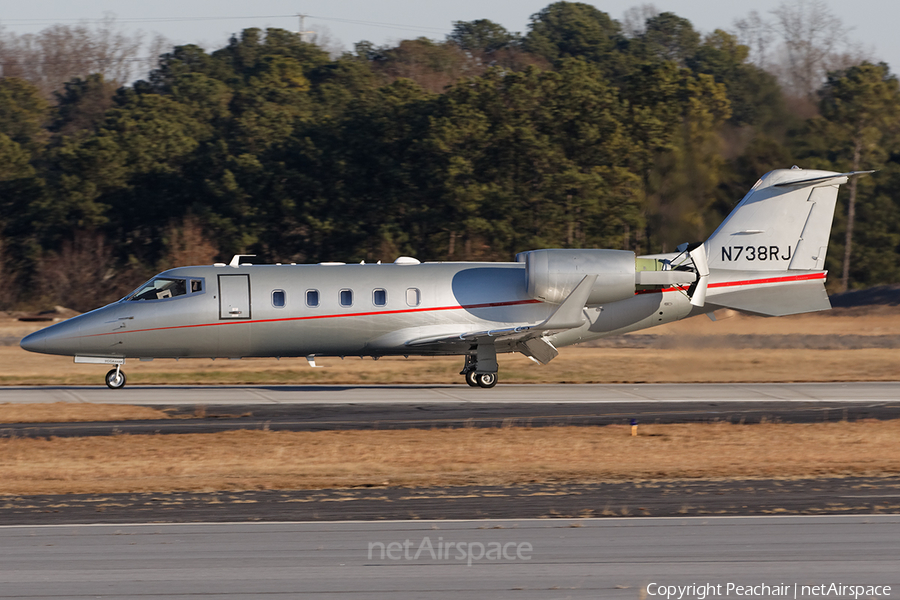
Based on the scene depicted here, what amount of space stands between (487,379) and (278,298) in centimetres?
607

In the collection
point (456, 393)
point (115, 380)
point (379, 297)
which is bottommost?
point (456, 393)

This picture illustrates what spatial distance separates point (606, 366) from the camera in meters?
32.3

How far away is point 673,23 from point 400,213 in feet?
205

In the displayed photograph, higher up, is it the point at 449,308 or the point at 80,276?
the point at 80,276

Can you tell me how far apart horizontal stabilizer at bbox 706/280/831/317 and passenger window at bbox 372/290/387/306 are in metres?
8.94

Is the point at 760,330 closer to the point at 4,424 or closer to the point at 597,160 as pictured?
the point at 597,160

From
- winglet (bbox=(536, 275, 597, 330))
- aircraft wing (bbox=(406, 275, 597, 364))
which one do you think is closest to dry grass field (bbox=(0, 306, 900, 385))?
aircraft wing (bbox=(406, 275, 597, 364))

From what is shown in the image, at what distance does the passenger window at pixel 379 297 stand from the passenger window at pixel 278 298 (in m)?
2.40

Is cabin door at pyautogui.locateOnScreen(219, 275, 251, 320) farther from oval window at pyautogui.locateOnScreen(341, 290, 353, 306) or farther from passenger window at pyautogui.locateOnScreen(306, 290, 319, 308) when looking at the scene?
oval window at pyautogui.locateOnScreen(341, 290, 353, 306)

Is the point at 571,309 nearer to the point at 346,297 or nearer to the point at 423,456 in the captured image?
the point at 346,297

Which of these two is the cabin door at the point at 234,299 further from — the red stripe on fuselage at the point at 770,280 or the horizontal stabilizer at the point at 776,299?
the horizontal stabilizer at the point at 776,299

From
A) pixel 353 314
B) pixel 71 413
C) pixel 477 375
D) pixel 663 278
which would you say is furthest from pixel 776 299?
pixel 71 413

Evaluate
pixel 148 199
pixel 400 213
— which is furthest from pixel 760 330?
pixel 148 199

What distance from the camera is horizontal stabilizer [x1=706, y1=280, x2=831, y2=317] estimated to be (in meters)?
27.9
